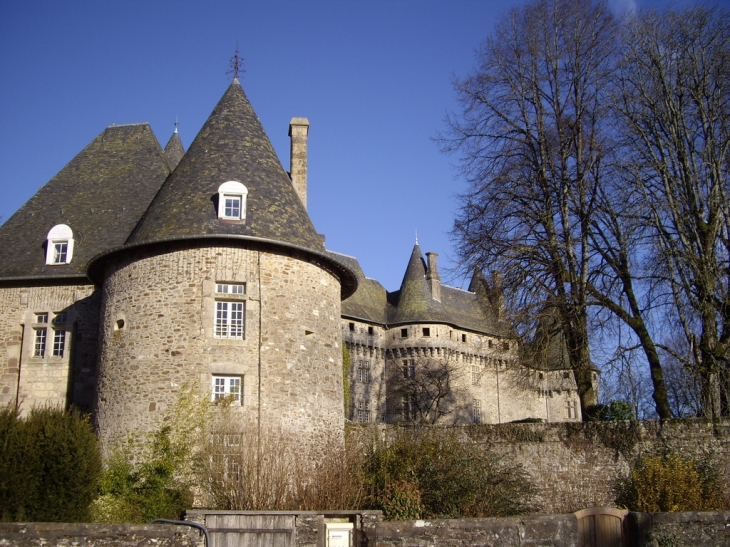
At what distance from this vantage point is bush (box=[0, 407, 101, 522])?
11.6 meters

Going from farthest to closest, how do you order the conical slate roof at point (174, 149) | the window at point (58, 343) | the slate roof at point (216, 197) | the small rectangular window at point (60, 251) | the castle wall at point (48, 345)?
the conical slate roof at point (174, 149)
the small rectangular window at point (60, 251)
the window at point (58, 343)
the castle wall at point (48, 345)
the slate roof at point (216, 197)

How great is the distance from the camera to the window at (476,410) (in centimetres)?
3984

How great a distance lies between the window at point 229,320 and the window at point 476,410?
25.4 m

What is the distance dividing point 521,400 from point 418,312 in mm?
8196

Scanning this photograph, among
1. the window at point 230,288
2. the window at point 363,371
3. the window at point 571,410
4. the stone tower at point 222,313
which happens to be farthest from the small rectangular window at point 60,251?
the window at point 571,410

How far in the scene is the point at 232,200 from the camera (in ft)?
55.5

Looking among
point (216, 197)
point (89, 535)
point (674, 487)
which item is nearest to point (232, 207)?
point (216, 197)

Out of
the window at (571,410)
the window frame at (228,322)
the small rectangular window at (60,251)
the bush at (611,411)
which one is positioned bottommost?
the bush at (611,411)

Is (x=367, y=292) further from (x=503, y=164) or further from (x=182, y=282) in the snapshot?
(x=182, y=282)

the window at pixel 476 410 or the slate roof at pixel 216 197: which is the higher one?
the slate roof at pixel 216 197

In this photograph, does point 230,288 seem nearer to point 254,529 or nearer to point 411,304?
point 254,529

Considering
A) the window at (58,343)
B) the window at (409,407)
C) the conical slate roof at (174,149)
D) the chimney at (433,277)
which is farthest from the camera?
the chimney at (433,277)

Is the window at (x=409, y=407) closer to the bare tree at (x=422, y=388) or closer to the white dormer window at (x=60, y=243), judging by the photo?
the bare tree at (x=422, y=388)

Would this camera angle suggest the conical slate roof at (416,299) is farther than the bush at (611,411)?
Yes
